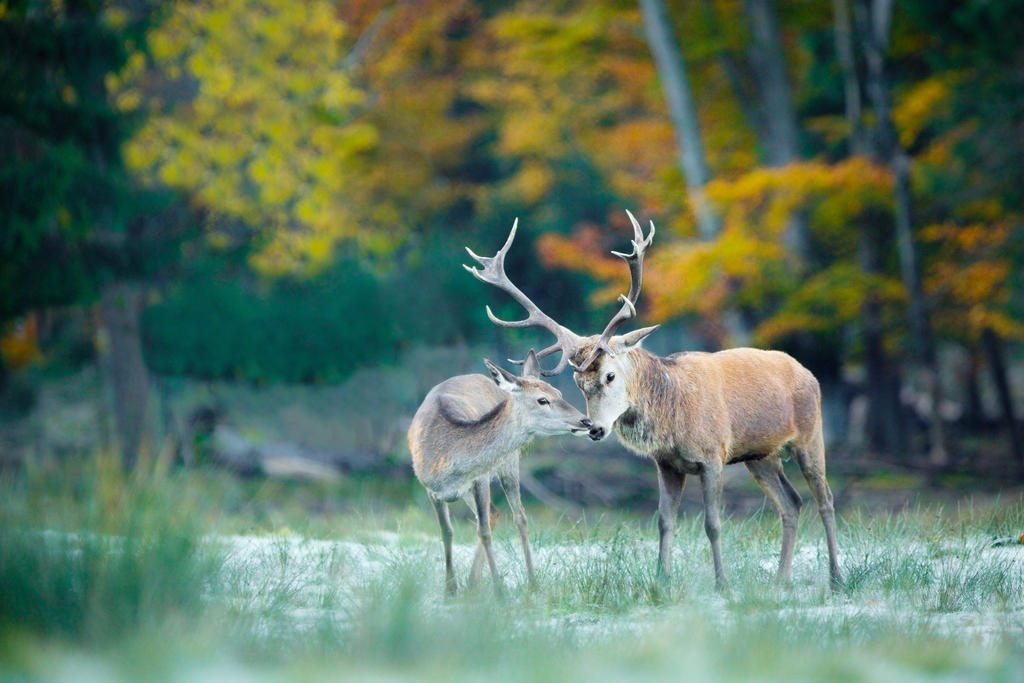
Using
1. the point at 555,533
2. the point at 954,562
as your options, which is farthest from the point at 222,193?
the point at 954,562

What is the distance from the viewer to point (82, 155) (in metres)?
13.4

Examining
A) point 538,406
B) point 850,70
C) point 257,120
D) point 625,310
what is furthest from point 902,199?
point 538,406

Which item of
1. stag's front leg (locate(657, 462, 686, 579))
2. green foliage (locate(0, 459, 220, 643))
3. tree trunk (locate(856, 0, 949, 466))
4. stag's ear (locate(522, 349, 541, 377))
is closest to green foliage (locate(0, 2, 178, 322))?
green foliage (locate(0, 459, 220, 643))

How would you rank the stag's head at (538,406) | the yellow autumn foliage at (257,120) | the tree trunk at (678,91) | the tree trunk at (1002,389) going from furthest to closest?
the tree trunk at (678,91)
the tree trunk at (1002,389)
the yellow autumn foliage at (257,120)
the stag's head at (538,406)

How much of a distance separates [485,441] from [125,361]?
30.2 ft

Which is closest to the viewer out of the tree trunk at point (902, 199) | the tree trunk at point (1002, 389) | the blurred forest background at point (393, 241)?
the blurred forest background at point (393, 241)

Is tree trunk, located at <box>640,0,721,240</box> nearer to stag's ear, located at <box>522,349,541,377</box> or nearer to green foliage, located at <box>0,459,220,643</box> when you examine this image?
stag's ear, located at <box>522,349,541,377</box>

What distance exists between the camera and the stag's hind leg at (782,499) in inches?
289

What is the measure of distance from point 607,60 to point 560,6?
1412 mm

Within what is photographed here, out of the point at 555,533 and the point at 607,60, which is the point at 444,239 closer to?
the point at 607,60

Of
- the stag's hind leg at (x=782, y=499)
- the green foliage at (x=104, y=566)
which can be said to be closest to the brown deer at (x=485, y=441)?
the green foliage at (x=104, y=566)

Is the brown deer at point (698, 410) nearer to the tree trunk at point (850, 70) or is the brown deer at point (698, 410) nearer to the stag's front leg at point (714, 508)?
the stag's front leg at point (714, 508)

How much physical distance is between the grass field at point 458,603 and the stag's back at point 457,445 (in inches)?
20.9

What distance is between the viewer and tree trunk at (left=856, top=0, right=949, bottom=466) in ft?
52.5
